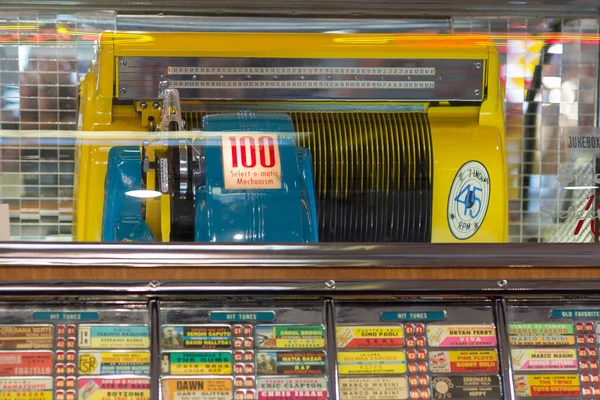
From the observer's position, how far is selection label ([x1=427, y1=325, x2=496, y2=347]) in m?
2.21

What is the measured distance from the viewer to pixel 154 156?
239 cm

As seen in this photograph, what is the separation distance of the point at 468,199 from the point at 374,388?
0.97 meters

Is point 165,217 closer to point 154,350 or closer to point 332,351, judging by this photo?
point 154,350

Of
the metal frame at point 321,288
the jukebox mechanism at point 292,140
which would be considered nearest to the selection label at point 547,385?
the metal frame at point 321,288

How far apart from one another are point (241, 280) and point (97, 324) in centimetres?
36

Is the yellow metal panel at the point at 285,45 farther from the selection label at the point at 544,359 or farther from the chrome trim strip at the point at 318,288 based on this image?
the selection label at the point at 544,359

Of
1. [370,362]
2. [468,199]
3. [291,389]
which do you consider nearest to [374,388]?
[370,362]

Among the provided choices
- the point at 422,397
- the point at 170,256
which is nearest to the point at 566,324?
the point at 422,397

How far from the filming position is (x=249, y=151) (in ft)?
7.98

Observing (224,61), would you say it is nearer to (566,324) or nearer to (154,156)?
(154,156)

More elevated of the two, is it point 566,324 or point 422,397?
point 566,324

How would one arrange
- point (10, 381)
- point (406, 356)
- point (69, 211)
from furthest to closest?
point (69, 211) < point (406, 356) < point (10, 381)

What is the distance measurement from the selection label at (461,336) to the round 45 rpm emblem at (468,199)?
21.3 inches

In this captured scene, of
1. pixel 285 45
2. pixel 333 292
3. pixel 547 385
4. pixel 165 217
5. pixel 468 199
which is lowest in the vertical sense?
pixel 547 385
